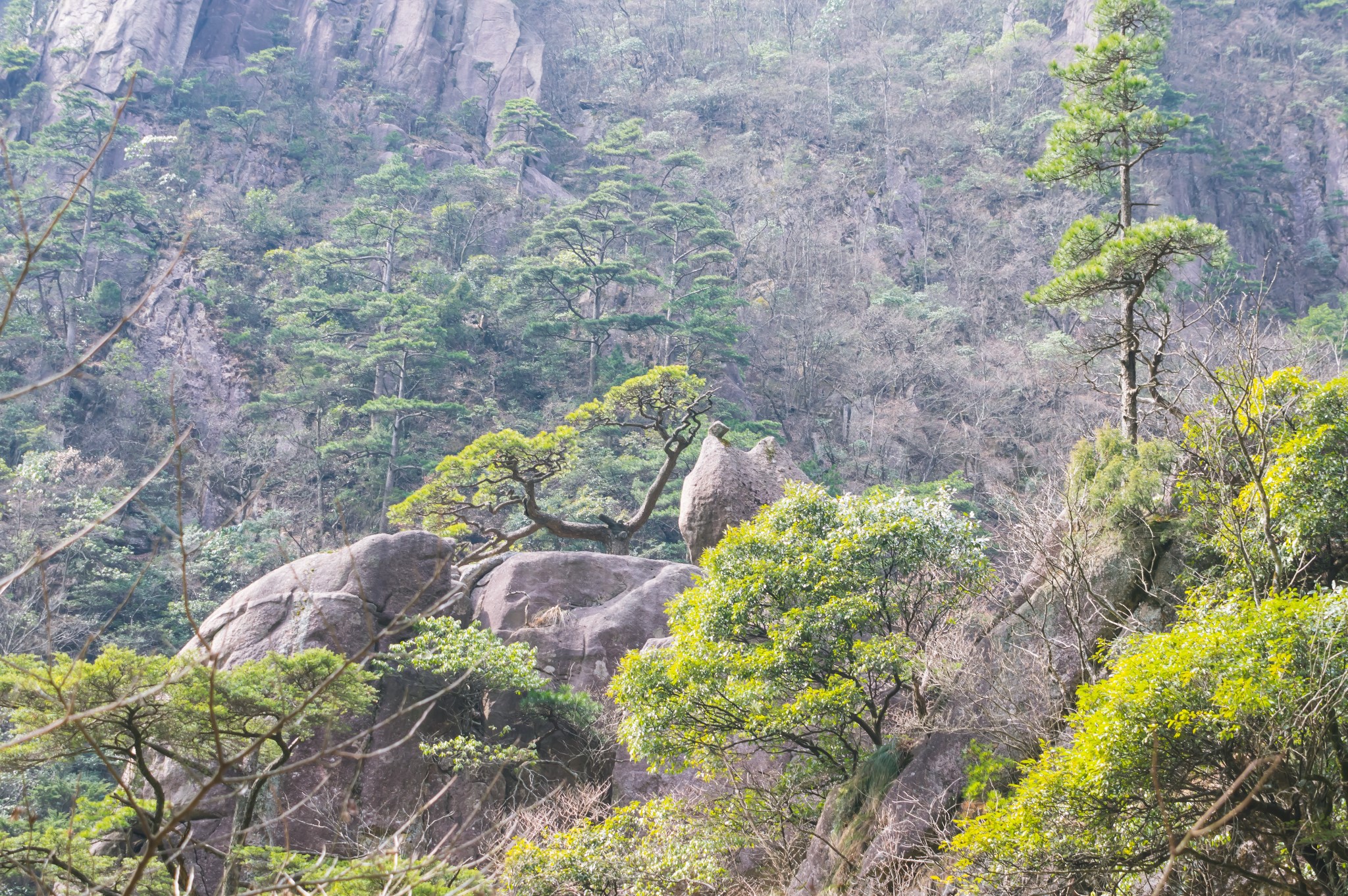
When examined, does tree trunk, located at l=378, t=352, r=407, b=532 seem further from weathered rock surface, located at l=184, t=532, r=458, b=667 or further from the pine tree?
the pine tree

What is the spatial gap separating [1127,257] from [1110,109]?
6.01 feet

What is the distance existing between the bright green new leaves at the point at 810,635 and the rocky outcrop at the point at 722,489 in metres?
3.87

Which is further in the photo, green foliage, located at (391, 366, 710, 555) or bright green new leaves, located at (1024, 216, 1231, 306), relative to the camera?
green foliage, located at (391, 366, 710, 555)

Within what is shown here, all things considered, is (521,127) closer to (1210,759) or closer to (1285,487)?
(1285,487)

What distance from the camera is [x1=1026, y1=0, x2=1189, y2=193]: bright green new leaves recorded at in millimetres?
8781

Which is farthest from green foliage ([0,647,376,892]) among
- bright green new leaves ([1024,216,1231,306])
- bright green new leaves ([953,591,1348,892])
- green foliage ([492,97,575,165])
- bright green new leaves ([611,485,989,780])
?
green foliage ([492,97,575,165])

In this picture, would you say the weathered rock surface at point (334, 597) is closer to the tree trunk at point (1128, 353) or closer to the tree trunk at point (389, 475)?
the tree trunk at point (1128, 353)

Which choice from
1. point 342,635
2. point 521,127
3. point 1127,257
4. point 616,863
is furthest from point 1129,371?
point 521,127

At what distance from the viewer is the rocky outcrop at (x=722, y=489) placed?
12.0 meters

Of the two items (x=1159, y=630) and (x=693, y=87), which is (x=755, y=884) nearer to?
(x=1159, y=630)

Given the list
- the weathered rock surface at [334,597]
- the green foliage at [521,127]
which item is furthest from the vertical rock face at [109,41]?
the weathered rock surface at [334,597]

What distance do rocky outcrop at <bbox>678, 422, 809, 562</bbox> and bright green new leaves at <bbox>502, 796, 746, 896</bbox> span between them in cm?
485

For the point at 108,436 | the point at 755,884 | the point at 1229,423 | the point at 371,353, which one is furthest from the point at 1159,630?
the point at 108,436

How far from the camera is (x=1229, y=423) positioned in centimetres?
668
